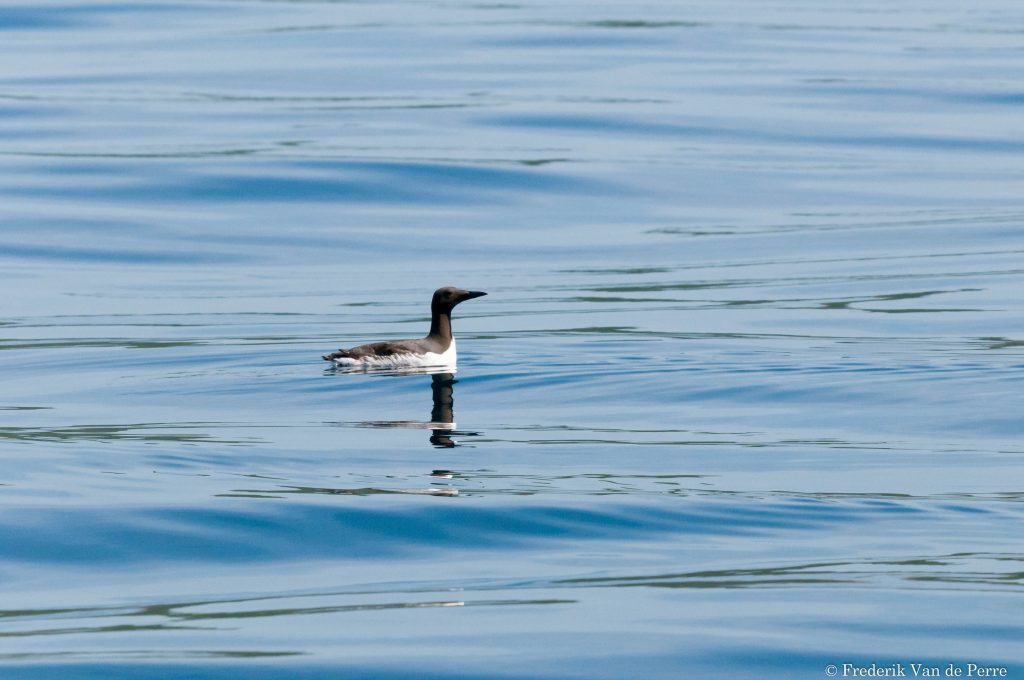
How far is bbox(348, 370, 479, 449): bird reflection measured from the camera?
14.6 m

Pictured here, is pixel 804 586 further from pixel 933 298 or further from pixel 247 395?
pixel 933 298

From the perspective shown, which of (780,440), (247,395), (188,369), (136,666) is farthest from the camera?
(188,369)

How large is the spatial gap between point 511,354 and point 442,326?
74 cm

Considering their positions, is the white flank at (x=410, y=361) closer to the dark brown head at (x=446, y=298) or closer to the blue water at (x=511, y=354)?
the blue water at (x=511, y=354)

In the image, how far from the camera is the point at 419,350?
716 inches

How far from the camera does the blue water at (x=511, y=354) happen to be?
30.8ft

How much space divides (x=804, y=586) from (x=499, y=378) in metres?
7.97

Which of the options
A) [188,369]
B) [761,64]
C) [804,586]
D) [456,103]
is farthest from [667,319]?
[761,64]

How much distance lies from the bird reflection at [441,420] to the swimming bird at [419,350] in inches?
6.2

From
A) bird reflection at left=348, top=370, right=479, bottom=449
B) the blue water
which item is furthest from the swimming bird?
the blue water

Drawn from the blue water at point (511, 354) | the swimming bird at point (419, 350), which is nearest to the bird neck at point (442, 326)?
the swimming bird at point (419, 350)

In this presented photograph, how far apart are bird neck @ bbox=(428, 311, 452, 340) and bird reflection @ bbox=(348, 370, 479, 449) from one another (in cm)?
60

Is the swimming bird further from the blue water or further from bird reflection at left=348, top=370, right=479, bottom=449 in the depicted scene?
the blue water

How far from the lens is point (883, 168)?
31047 mm
